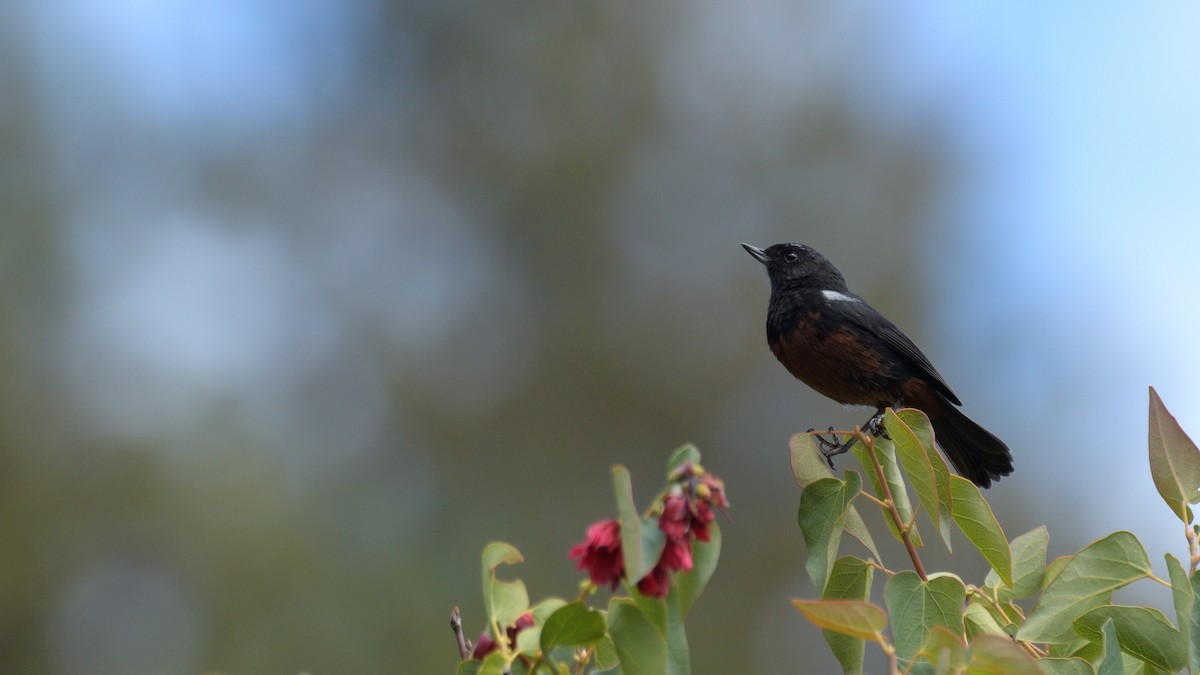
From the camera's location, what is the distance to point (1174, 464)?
1604 millimetres

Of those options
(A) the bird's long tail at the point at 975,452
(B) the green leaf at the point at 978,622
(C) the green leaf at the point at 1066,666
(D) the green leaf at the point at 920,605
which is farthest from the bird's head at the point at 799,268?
(C) the green leaf at the point at 1066,666

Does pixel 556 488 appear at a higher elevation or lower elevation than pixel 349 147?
lower

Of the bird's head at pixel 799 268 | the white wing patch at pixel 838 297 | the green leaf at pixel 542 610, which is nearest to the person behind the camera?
the green leaf at pixel 542 610

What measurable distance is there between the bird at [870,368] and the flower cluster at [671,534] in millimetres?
2870

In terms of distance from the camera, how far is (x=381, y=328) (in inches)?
653

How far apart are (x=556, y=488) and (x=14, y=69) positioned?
36.6 feet

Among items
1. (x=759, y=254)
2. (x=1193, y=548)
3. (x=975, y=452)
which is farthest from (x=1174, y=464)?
(x=759, y=254)

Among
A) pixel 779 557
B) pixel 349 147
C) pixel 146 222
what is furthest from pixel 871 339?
pixel 349 147

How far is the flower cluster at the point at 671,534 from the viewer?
45.4 inches

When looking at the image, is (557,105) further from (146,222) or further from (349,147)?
(146,222)

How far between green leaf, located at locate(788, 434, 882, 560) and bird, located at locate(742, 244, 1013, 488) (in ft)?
6.83

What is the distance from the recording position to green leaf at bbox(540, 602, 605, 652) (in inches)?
47.6

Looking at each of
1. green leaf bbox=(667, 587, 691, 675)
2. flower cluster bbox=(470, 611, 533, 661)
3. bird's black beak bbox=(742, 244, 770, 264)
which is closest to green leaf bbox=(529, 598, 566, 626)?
flower cluster bbox=(470, 611, 533, 661)

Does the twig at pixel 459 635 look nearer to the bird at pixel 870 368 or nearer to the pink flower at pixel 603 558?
the pink flower at pixel 603 558
